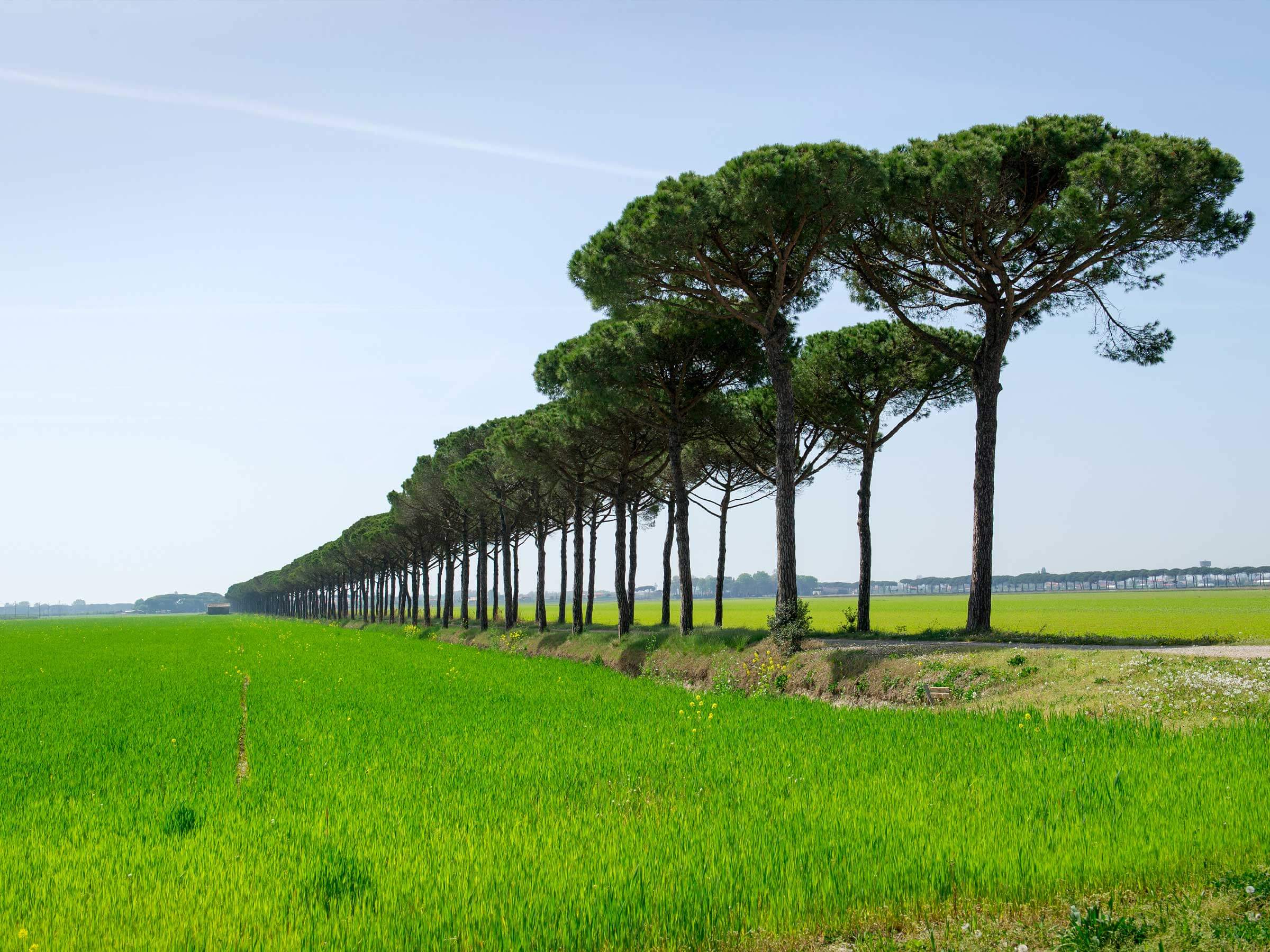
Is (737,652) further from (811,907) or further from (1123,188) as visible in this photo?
(811,907)

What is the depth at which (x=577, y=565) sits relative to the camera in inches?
1713

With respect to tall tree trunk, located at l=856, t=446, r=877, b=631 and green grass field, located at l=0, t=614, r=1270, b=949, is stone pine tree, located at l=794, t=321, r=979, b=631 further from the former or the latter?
green grass field, located at l=0, t=614, r=1270, b=949

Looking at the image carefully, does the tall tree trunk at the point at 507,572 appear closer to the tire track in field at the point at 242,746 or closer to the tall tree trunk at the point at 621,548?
the tall tree trunk at the point at 621,548

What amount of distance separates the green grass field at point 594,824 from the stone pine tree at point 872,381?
57.4 ft

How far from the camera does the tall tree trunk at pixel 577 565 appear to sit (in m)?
42.1

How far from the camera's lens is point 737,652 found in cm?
2433

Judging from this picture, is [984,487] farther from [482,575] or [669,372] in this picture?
[482,575]

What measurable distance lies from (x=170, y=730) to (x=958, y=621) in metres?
55.5

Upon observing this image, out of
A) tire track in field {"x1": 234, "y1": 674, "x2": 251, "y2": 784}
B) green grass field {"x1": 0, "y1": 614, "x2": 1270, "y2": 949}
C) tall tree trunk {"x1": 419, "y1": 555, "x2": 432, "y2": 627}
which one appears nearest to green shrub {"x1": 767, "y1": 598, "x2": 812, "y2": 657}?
green grass field {"x1": 0, "y1": 614, "x2": 1270, "y2": 949}

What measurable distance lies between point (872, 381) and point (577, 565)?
18.8m

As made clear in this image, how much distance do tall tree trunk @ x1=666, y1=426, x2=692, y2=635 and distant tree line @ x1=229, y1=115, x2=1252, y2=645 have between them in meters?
0.10

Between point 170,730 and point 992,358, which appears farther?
point 992,358

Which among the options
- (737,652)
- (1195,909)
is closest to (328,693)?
(737,652)

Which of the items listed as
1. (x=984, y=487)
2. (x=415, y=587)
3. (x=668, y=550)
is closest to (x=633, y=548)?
(x=668, y=550)
